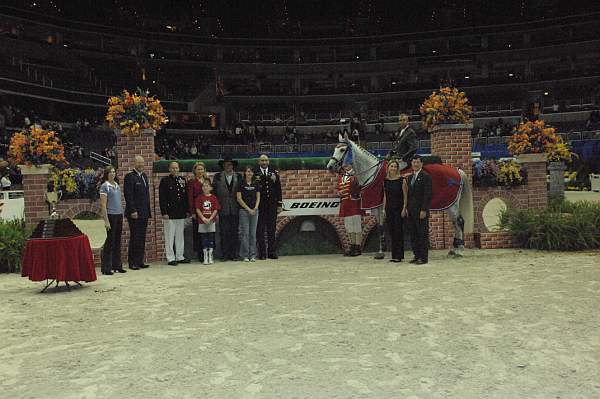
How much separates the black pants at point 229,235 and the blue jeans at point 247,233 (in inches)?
6.9

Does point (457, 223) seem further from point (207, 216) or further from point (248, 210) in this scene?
point (207, 216)

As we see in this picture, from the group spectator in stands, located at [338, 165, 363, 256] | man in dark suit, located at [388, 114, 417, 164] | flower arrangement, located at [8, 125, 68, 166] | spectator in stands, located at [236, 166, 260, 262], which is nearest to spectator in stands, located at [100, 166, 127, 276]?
flower arrangement, located at [8, 125, 68, 166]

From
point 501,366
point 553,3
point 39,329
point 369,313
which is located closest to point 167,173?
point 39,329

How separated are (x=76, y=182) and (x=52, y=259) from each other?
3.07 m

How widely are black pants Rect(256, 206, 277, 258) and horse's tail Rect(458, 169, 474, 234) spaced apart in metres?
3.46

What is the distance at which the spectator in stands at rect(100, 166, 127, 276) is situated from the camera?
8266 mm

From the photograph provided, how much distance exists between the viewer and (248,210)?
9.38 metres

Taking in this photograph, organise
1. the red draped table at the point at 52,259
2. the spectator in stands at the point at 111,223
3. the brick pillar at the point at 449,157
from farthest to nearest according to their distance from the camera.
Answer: the brick pillar at the point at 449,157 → the spectator in stands at the point at 111,223 → the red draped table at the point at 52,259

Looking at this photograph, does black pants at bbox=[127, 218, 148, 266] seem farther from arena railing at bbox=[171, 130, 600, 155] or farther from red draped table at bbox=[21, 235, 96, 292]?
arena railing at bbox=[171, 130, 600, 155]

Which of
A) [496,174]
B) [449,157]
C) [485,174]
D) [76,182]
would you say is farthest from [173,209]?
[496,174]

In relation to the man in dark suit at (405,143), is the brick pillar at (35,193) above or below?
below

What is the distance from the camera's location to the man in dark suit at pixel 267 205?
31.4 ft

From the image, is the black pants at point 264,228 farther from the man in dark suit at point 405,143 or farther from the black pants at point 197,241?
the man in dark suit at point 405,143

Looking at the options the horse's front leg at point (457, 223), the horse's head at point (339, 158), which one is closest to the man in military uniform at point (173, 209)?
the horse's head at point (339, 158)
